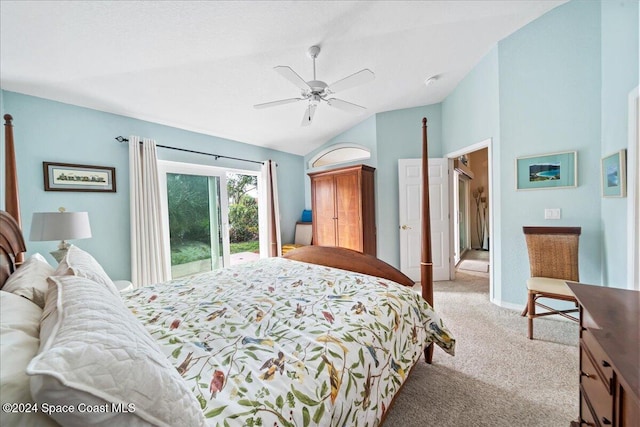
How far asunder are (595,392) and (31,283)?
2.29m

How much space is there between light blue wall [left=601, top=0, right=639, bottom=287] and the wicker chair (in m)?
0.22

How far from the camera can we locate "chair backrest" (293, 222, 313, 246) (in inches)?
186

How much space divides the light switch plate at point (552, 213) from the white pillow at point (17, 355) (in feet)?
11.8

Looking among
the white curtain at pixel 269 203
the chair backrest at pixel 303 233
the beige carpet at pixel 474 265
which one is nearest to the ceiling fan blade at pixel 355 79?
the white curtain at pixel 269 203

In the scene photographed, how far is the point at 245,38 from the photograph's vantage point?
1991 millimetres

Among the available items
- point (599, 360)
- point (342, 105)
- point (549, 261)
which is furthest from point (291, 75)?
point (549, 261)

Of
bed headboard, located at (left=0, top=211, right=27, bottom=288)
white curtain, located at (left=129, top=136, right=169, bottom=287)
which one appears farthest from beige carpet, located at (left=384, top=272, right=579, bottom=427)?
white curtain, located at (left=129, top=136, right=169, bottom=287)

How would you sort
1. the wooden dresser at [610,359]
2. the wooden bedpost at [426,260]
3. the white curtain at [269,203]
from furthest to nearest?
the white curtain at [269,203], the wooden bedpost at [426,260], the wooden dresser at [610,359]

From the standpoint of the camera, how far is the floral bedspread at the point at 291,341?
780 millimetres

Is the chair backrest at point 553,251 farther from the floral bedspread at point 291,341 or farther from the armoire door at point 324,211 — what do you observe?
the armoire door at point 324,211

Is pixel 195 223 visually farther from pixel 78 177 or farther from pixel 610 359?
pixel 610 359

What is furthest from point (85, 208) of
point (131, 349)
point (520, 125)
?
point (520, 125)

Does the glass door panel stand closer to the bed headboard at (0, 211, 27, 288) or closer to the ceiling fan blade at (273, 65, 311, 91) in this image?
the bed headboard at (0, 211, 27, 288)

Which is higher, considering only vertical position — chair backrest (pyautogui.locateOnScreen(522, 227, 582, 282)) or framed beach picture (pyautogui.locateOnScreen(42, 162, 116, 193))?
framed beach picture (pyautogui.locateOnScreen(42, 162, 116, 193))
